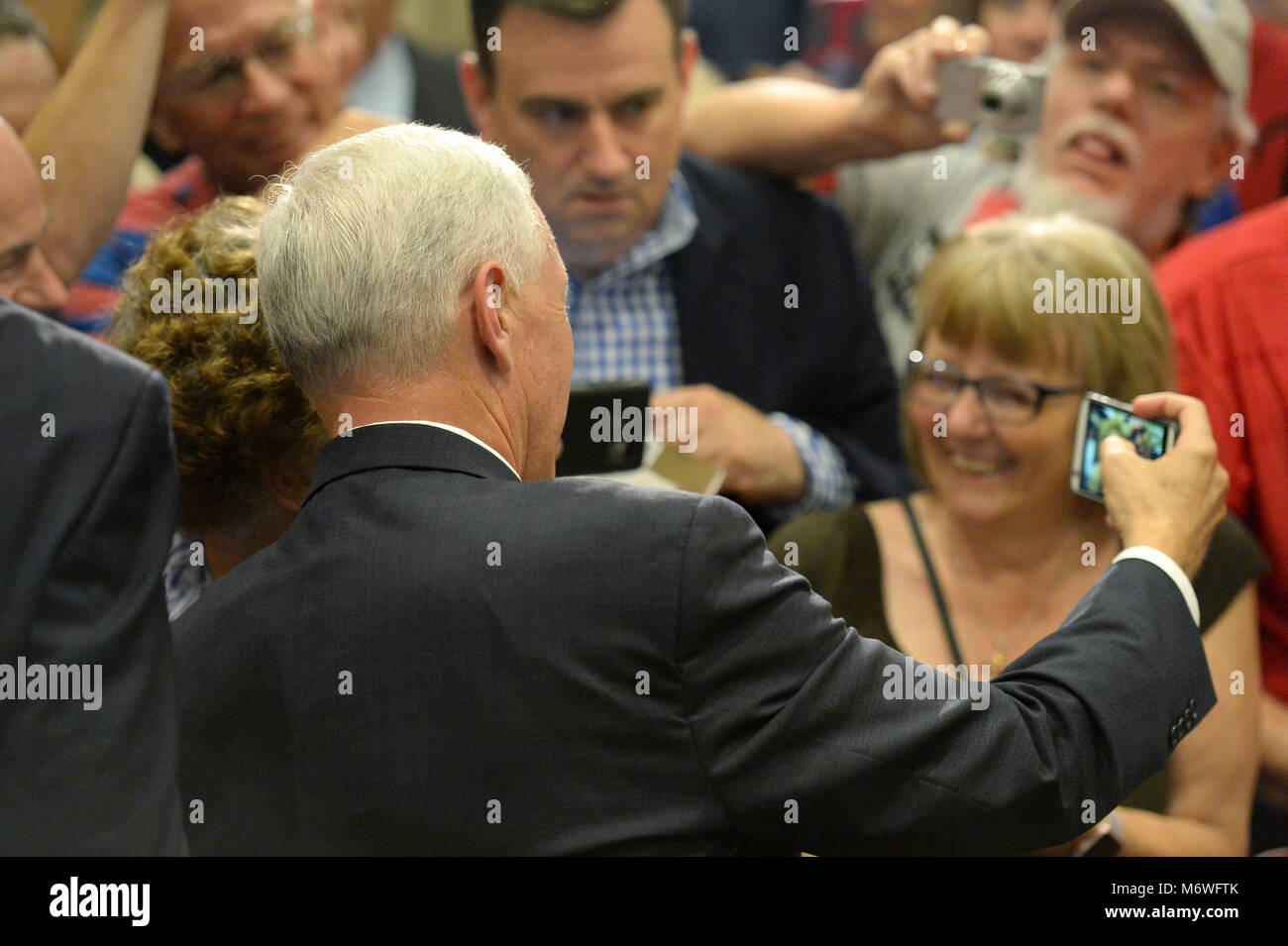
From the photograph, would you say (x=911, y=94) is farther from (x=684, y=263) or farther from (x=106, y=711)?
(x=106, y=711)

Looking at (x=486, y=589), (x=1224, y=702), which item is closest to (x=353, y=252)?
(x=486, y=589)

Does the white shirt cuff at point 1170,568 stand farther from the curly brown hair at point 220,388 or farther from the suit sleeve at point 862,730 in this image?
the curly brown hair at point 220,388

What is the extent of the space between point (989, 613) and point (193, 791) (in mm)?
1080

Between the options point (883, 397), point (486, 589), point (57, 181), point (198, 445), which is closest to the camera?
point (486, 589)

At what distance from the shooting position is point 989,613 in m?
1.85

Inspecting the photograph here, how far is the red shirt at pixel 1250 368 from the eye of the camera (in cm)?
199

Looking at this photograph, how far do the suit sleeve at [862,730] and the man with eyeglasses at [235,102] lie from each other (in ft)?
3.79

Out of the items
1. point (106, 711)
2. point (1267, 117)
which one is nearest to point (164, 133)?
point (106, 711)

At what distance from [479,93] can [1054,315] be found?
940mm

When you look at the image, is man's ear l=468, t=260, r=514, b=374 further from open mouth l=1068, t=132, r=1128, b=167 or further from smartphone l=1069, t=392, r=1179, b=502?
open mouth l=1068, t=132, r=1128, b=167

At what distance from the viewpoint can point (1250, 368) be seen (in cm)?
203

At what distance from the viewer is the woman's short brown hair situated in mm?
1818

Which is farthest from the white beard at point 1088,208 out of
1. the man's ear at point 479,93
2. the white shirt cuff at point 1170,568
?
the white shirt cuff at point 1170,568
